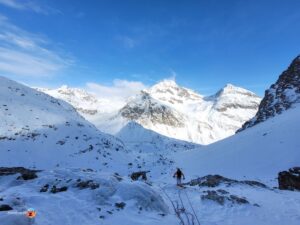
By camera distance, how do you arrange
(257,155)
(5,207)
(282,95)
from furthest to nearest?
(282,95) < (257,155) < (5,207)

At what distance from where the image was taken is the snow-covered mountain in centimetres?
3556

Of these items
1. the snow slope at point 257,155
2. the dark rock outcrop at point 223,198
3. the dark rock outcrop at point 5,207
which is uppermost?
the snow slope at point 257,155

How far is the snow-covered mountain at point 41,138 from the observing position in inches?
1400

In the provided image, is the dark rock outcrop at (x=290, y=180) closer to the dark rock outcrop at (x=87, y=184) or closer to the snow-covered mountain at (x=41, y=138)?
the dark rock outcrop at (x=87, y=184)

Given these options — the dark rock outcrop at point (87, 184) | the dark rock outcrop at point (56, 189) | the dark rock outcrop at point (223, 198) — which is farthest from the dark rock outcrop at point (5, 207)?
the dark rock outcrop at point (223, 198)

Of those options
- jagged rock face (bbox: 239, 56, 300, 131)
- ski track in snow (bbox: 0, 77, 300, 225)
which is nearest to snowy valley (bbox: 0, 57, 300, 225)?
ski track in snow (bbox: 0, 77, 300, 225)

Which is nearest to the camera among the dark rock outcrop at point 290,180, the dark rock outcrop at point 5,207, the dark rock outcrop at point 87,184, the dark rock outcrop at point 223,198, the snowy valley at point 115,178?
the dark rock outcrop at point 5,207

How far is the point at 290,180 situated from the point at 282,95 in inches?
3252

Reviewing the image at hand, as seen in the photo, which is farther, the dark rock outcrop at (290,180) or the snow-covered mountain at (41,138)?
the snow-covered mountain at (41,138)

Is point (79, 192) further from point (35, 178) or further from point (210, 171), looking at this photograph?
point (210, 171)

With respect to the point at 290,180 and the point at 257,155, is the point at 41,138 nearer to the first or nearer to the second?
the point at 290,180

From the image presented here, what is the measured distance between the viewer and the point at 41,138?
40.3 m

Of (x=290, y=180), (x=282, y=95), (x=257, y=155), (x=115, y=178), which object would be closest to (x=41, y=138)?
(x=115, y=178)

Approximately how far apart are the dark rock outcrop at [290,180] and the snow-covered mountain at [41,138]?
21.6 m
